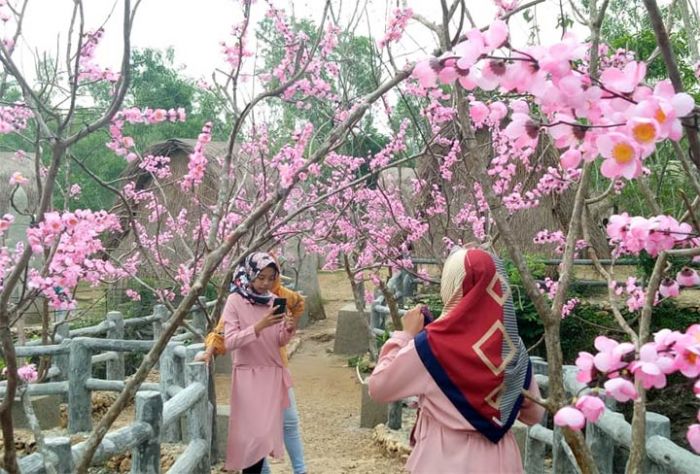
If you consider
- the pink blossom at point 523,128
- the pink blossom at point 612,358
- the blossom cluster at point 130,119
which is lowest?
the pink blossom at point 612,358

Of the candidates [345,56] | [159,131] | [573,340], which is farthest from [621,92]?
[159,131]

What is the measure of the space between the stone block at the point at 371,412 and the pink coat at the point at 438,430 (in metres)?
4.01

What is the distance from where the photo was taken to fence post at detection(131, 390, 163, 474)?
2.81m

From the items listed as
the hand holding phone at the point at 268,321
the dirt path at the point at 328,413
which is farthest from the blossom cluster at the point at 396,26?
the dirt path at the point at 328,413

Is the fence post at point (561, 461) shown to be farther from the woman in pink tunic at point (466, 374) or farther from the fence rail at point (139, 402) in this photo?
the fence rail at point (139, 402)

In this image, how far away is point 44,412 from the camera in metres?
5.84

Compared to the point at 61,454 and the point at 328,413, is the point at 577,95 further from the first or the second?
the point at 328,413

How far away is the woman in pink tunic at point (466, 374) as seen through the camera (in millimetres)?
2178

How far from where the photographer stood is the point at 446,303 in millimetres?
2266

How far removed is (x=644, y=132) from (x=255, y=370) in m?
3.01

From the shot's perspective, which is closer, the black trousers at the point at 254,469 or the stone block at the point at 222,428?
the black trousers at the point at 254,469

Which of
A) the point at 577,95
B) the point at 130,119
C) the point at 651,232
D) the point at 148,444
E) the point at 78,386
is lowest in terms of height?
the point at 78,386

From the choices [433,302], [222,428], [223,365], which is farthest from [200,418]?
[223,365]

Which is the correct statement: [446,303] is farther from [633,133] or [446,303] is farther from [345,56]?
[345,56]
